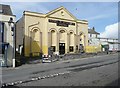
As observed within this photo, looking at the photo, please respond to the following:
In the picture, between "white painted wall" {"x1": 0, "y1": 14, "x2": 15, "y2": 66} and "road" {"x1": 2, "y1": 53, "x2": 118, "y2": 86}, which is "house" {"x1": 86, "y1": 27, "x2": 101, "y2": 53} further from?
"road" {"x1": 2, "y1": 53, "x2": 118, "y2": 86}

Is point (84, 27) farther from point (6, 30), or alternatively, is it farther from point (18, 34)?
point (6, 30)

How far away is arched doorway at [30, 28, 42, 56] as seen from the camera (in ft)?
154

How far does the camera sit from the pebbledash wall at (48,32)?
46.5 metres

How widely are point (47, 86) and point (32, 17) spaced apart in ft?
121

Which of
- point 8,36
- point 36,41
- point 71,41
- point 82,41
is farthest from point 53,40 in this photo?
point 8,36

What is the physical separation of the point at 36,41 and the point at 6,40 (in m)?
17.3

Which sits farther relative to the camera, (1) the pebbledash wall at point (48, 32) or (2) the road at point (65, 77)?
(1) the pebbledash wall at point (48, 32)

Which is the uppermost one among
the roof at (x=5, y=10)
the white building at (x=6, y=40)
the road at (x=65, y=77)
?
the roof at (x=5, y=10)

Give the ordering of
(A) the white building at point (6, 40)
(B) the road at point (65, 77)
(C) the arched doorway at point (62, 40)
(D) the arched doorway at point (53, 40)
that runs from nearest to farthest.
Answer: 1. (B) the road at point (65, 77)
2. (A) the white building at point (6, 40)
3. (D) the arched doorway at point (53, 40)
4. (C) the arched doorway at point (62, 40)

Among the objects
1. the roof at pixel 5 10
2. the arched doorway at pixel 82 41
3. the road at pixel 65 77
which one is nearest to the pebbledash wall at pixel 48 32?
the arched doorway at pixel 82 41

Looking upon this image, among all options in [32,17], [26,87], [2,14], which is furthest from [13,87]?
[32,17]

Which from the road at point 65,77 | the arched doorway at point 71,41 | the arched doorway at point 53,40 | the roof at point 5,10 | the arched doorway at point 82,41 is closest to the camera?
the road at point 65,77

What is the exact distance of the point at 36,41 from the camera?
4781 centimetres

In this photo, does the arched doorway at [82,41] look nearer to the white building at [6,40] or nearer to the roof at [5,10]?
the roof at [5,10]
